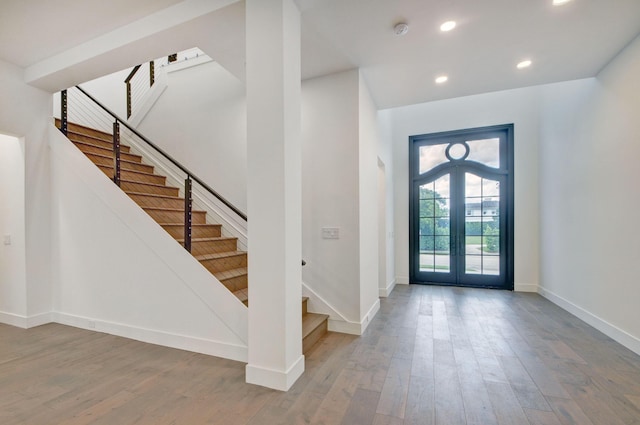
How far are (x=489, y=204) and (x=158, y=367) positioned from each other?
5912mm

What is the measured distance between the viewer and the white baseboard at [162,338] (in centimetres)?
277

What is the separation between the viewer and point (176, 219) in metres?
3.81

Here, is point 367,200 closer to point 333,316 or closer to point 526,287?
point 333,316

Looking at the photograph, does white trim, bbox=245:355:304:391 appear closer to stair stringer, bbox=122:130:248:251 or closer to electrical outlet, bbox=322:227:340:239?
electrical outlet, bbox=322:227:340:239

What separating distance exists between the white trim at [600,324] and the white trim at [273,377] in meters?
3.40

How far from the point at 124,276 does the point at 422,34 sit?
414cm

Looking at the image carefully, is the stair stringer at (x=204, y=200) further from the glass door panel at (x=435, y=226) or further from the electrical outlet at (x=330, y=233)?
the glass door panel at (x=435, y=226)

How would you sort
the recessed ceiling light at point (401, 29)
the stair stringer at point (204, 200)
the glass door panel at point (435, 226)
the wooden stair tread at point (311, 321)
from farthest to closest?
the glass door panel at point (435, 226) < the stair stringer at point (204, 200) < the wooden stair tread at point (311, 321) < the recessed ceiling light at point (401, 29)

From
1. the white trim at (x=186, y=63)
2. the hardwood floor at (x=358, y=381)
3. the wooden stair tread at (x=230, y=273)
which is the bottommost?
the hardwood floor at (x=358, y=381)

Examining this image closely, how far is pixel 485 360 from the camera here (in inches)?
107

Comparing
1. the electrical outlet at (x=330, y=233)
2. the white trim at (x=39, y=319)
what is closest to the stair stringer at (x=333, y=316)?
the electrical outlet at (x=330, y=233)

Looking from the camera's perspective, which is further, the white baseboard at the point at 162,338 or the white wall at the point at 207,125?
the white wall at the point at 207,125

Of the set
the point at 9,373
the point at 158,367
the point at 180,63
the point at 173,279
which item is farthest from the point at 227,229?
the point at 180,63

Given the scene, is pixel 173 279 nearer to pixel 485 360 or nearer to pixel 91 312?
pixel 91 312
